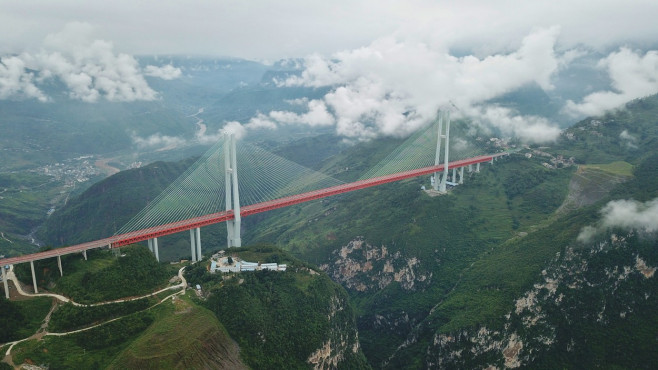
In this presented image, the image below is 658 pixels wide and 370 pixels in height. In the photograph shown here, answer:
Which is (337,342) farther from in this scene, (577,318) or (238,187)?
(238,187)

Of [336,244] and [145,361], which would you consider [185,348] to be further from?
[336,244]

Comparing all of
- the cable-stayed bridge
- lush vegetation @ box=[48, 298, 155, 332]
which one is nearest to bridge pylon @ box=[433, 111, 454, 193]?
the cable-stayed bridge

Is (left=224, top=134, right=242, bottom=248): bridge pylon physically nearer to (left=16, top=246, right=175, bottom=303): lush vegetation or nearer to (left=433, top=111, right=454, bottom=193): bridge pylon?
(left=16, top=246, right=175, bottom=303): lush vegetation

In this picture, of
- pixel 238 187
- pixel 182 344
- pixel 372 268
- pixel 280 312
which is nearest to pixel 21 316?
pixel 182 344

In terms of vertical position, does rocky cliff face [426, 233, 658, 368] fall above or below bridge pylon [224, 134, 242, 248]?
below

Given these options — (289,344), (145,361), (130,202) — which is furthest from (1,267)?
(130,202)

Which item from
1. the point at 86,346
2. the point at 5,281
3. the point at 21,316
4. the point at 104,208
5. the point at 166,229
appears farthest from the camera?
the point at 104,208
